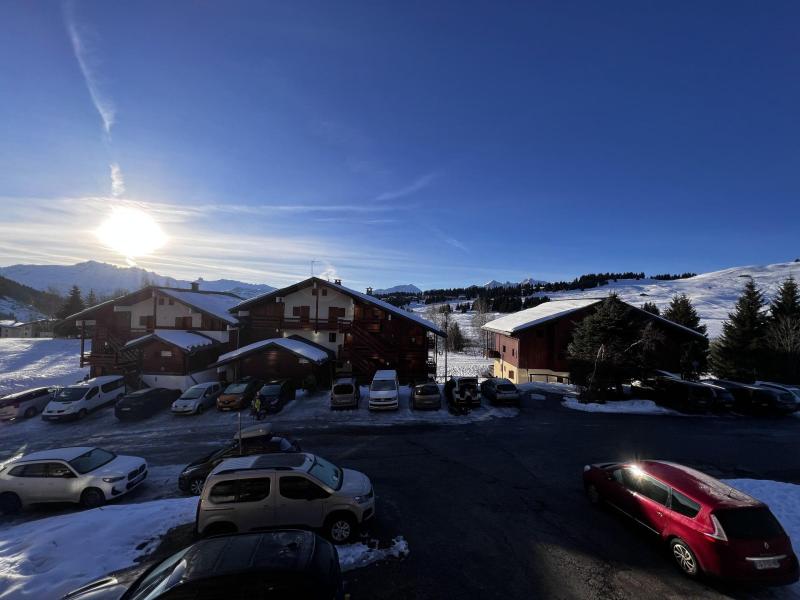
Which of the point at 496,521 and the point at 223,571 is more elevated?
the point at 223,571

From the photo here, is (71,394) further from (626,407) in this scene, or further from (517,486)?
(626,407)

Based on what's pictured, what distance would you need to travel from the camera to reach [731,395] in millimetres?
22859

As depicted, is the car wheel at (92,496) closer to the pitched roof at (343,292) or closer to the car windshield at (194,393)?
the car windshield at (194,393)

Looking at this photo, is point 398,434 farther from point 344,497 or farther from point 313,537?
point 313,537

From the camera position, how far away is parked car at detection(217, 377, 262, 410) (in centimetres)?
2284

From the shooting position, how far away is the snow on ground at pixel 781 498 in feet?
30.7

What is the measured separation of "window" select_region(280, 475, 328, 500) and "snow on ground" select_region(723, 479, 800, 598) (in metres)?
10.6

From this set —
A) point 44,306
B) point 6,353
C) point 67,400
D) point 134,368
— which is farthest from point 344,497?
point 44,306

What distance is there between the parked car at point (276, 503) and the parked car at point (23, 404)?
23.3 m

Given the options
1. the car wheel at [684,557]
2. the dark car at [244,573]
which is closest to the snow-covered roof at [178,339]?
the dark car at [244,573]

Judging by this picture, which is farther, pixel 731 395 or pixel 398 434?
pixel 731 395

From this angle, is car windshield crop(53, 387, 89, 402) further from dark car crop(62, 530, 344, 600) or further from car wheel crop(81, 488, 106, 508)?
dark car crop(62, 530, 344, 600)

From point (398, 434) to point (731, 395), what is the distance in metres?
20.6

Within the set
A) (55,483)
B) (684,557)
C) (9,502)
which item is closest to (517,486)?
(684,557)
